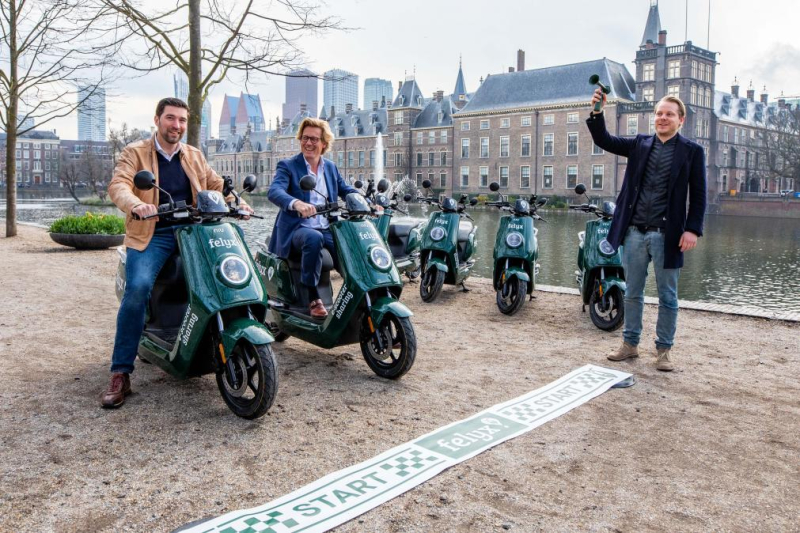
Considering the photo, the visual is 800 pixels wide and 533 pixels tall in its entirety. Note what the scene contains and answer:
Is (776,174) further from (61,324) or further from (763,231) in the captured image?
(61,324)

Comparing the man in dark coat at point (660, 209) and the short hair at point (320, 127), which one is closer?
the man in dark coat at point (660, 209)

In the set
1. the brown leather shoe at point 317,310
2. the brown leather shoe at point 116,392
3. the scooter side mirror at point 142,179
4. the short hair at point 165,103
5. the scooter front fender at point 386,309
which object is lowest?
the brown leather shoe at point 116,392

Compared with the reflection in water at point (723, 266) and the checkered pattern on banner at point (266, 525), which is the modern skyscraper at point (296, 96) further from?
the checkered pattern on banner at point (266, 525)

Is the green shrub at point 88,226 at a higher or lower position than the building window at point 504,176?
lower

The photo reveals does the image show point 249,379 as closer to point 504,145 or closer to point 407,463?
point 407,463

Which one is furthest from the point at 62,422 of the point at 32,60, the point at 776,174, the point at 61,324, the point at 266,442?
the point at 776,174

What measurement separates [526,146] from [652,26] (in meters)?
13.3

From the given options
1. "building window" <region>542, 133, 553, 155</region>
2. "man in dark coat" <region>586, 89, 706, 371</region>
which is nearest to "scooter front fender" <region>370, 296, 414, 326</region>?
"man in dark coat" <region>586, 89, 706, 371</region>

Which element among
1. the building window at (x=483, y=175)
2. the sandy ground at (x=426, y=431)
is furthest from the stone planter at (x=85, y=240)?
the building window at (x=483, y=175)

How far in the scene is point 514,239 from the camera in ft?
21.9

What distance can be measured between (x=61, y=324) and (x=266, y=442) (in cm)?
340

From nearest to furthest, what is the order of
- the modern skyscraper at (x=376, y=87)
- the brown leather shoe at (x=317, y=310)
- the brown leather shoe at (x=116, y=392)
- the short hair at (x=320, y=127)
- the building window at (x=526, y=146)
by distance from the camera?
the brown leather shoe at (x=116, y=392), the brown leather shoe at (x=317, y=310), the short hair at (x=320, y=127), the building window at (x=526, y=146), the modern skyscraper at (x=376, y=87)

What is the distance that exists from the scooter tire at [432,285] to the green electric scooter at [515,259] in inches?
28.8

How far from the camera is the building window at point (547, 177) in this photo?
52.3m
